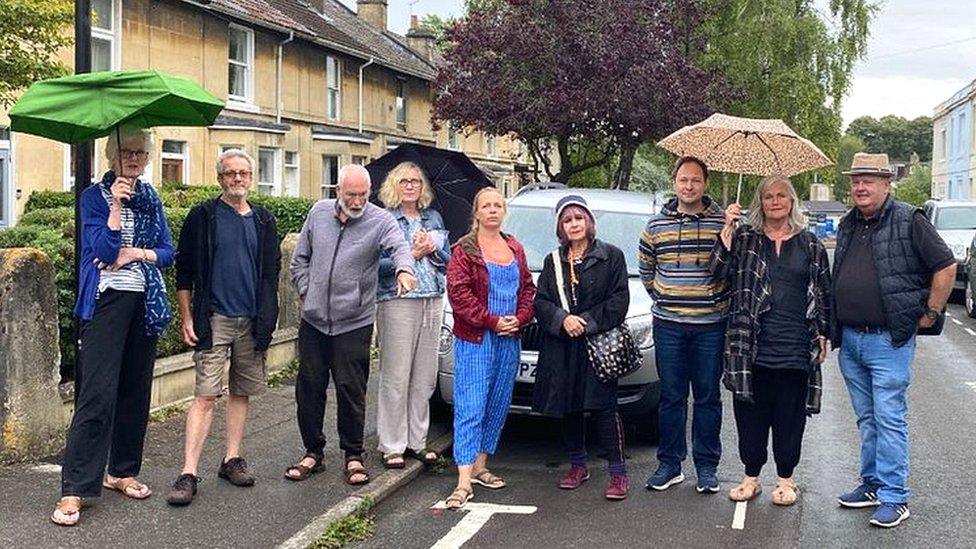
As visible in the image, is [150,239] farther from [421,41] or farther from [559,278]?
[421,41]

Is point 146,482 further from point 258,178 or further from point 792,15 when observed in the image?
point 792,15

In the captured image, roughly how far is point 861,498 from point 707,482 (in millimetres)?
895

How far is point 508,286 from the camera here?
6305 millimetres

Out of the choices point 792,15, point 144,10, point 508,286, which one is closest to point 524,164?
point 792,15

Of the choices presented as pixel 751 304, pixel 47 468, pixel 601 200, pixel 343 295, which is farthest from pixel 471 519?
pixel 601 200

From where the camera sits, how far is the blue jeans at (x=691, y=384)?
632 cm

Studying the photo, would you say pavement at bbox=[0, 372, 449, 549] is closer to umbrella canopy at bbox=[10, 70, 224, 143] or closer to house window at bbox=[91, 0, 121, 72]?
umbrella canopy at bbox=[10, 70, 224, 143]

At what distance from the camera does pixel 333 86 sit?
92.9 feet

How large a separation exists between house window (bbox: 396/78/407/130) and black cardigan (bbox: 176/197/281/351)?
27367 millimetres

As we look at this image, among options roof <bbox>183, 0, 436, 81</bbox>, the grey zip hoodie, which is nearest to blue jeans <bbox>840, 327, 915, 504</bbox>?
the grey zip hoodie

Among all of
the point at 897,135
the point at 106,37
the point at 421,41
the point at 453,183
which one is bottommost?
the point at 453,183

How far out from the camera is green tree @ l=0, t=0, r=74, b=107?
1112cm

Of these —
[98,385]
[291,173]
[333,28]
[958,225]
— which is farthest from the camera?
[333,28]

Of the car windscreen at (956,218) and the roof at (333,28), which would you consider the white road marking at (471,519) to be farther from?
the car windscreen at (956,218)
